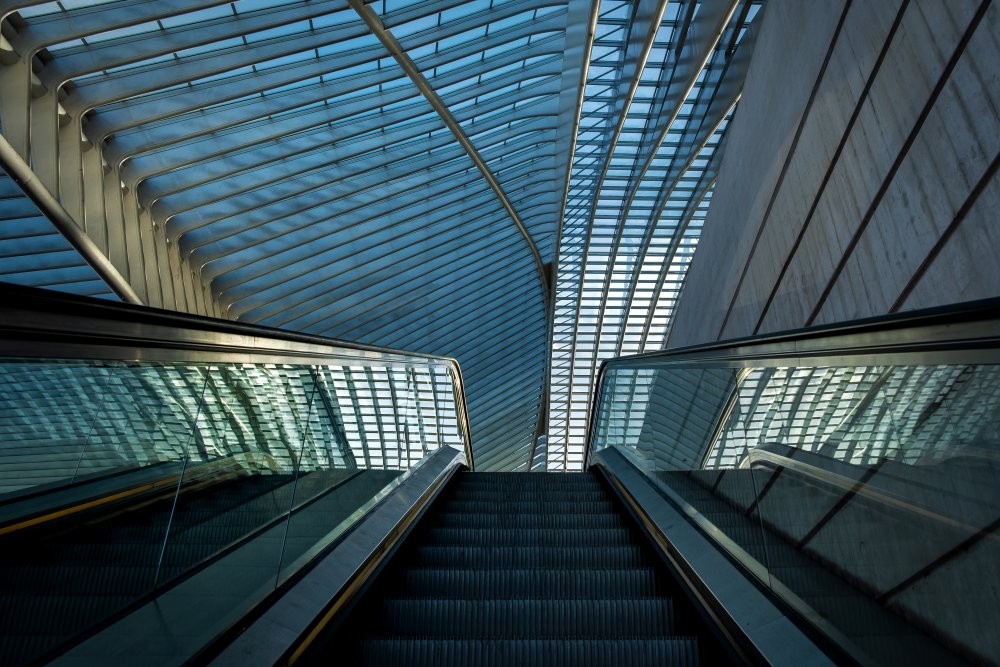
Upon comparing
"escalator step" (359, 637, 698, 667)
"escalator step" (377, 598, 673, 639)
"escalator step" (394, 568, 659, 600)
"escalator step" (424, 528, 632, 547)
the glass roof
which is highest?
the glass roof

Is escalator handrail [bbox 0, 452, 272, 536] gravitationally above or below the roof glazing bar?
below

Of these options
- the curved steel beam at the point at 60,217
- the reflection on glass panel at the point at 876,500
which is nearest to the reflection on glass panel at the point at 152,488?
the reflection on glass panel at the point at 876,500

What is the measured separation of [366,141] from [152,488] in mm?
13411

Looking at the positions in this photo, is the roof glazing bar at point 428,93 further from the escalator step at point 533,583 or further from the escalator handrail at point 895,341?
the escalator handrail at point 895,341

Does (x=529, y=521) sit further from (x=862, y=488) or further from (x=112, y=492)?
(x=112, y=492)

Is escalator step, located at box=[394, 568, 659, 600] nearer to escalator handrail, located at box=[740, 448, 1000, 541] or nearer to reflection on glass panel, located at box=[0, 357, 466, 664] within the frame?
reflection on glass panel, located at box=[0, 357, 466, 664]

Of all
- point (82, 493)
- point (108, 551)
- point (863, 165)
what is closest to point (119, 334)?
point (82, 493)

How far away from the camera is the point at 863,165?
227 inches

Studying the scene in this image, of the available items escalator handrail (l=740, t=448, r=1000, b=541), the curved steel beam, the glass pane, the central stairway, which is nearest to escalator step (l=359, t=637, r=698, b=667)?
the central stairway

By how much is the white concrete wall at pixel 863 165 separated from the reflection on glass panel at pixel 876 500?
2.05 m

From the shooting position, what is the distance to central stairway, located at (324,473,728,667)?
287 centimetres

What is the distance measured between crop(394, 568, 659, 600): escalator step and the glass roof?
28.9 ft

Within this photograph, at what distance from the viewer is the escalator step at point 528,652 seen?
2.83 m

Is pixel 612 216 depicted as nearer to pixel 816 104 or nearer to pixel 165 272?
pixel 165 272
